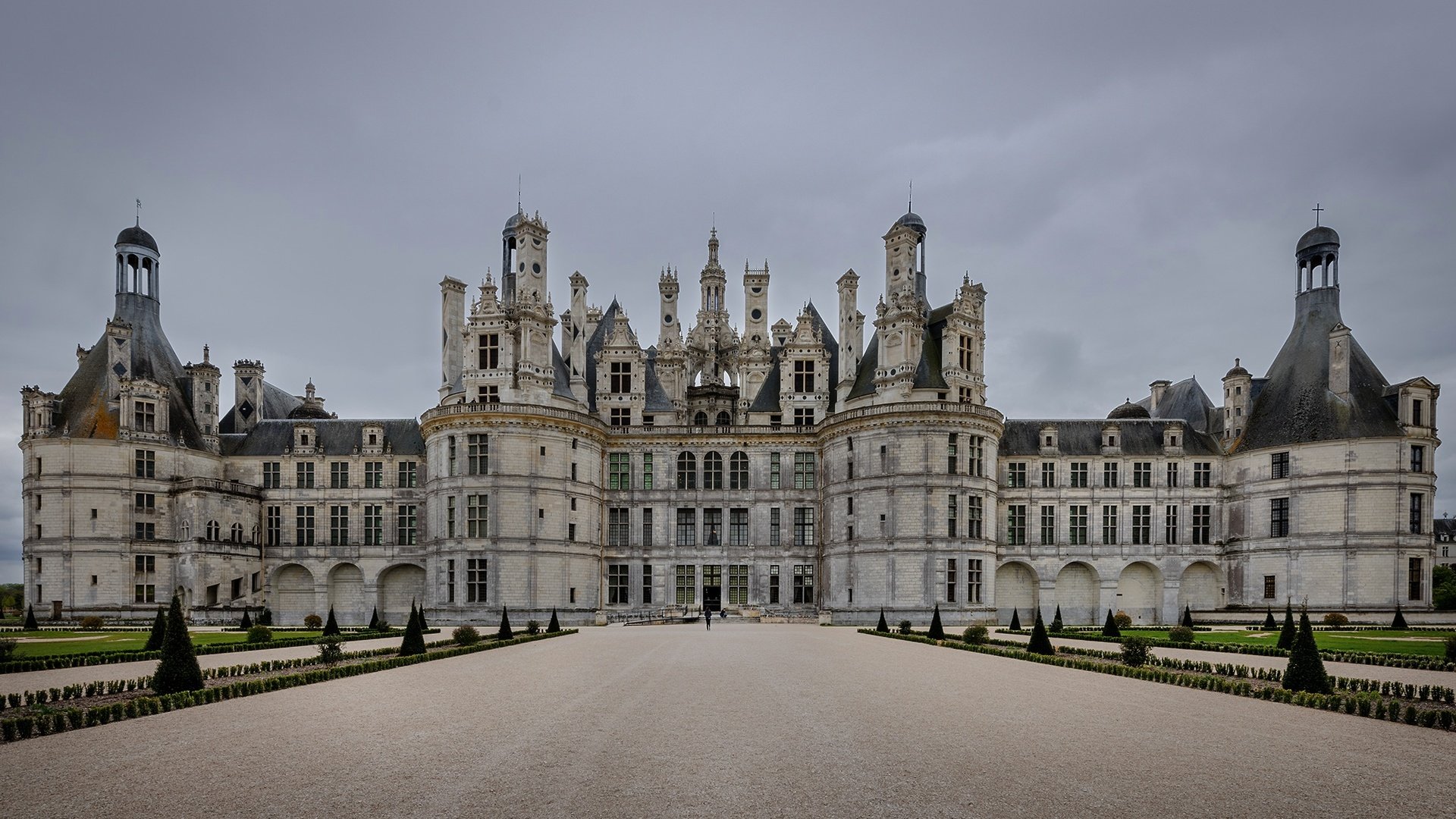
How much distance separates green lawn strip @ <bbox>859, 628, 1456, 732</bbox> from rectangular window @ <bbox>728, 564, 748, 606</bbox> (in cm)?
3096

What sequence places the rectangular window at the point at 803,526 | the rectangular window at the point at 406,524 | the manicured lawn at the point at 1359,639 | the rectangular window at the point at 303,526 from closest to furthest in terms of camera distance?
the manicured lawn at the point at 1359,639, the rectangular window at the point at 803,526, the rectangular window at the point at 406,524, the rectangular window at the point at 303,526

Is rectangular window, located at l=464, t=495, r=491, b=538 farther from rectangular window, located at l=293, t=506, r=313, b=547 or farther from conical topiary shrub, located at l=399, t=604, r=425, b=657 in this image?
conical topiary shrub, located at l=399, t=604, r=425, b=657

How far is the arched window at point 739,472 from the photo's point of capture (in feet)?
212

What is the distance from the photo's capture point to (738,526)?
6481 centimetres

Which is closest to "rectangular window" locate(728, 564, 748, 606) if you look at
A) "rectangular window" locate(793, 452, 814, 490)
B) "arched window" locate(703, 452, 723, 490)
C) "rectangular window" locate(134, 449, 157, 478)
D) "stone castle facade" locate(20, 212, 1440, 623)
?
"stone castle facade" locate(20, 212, 1440, 623)

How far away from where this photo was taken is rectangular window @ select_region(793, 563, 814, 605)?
6412 centimetres

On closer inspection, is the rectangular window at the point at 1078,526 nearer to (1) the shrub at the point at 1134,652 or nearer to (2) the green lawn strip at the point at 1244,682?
(2) the green lawn strip at the point at 1244,682

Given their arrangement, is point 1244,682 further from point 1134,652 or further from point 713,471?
point 713,471

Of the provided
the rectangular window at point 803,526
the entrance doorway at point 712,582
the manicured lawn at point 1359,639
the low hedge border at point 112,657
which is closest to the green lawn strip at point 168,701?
the low hedge border at point 112,657

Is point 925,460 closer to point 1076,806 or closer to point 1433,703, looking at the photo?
point 1433,703

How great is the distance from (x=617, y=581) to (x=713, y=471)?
Answer: 10.2m

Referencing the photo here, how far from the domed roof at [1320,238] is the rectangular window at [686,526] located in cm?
4493

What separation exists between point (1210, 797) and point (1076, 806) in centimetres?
201

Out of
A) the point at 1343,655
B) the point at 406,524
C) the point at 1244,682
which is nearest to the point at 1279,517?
the point at 1343,655
